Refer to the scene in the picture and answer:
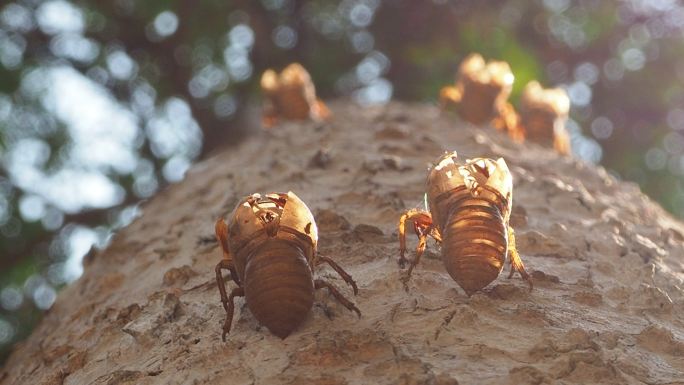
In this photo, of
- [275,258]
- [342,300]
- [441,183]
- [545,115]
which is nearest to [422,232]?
[441,183]

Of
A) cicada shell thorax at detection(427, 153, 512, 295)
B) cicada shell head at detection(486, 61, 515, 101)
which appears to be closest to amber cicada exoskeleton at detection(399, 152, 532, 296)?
cicada shell thorax at detection(427, 153, 512, 295)

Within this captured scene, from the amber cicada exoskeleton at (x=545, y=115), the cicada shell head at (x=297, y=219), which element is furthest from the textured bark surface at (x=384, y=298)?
the amber cicada exoskeleton at (x=545, y=115)

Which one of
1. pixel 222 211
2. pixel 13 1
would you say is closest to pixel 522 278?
pixel 222 211

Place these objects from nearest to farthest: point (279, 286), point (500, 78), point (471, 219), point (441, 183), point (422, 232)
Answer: point (279, 286) < point (471, 219) < point (441, 183) < point (422, 232) < point (500, 78)

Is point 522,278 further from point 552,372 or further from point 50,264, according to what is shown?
point 50,264

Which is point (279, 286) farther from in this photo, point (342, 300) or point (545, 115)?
point (545, 115)
